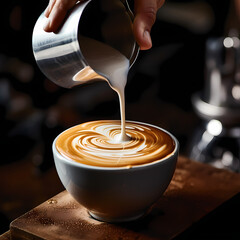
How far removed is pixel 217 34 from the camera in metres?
4.12

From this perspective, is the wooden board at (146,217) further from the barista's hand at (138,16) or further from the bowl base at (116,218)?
the barista's hand at (138,16)

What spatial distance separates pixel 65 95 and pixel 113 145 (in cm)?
203

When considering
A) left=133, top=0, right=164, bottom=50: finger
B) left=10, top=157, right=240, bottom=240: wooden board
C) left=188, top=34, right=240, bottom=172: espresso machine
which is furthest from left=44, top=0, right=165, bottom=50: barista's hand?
left=188, top=34, right=240, bottom=172: espresso machine

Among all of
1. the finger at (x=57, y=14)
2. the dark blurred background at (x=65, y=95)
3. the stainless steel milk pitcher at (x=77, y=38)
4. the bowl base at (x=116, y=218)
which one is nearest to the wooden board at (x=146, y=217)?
the bowl base at (x=116, y=218)

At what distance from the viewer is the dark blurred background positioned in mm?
2543

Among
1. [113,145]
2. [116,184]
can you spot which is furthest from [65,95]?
[116,184]

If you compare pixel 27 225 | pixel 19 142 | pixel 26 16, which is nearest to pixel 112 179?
pixel 27 225

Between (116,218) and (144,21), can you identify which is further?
(144,21)

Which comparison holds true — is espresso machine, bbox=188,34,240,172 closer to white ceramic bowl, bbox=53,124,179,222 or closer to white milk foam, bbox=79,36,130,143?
white milk foam, bbox=79,36,130,143

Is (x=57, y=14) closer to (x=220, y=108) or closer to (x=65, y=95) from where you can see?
(x=220, y=108)

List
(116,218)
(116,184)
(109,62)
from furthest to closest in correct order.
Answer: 1. (109,62)
2. (116,218)
3. (116,184)

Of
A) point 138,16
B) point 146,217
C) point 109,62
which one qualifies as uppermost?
point 138,16

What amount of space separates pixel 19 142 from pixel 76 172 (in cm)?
188

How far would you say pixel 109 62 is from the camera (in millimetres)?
1368
